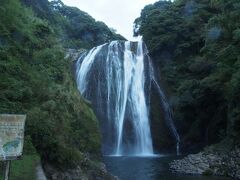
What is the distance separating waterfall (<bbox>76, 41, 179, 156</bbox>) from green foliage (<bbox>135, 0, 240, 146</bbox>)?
1612 millimetres

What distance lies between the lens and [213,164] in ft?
74.2

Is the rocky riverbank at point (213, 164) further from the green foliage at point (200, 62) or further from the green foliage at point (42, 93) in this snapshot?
the green foliage at point (42, 93)

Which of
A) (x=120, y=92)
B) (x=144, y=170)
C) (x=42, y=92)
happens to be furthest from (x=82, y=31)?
(x=42, y=92)

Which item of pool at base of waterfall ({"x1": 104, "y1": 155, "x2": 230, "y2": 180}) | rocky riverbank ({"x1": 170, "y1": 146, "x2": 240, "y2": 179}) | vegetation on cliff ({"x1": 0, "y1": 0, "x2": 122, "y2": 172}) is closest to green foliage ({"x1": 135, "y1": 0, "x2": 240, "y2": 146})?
rocky riverbank ({"x1": 170, "y1": 146, "x2": 240, "y2": 179})

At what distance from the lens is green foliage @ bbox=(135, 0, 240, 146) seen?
2391 centimetres

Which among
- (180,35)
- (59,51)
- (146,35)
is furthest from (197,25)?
(59,51)

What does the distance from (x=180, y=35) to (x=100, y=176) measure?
2667 cm

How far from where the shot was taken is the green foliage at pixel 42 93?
13805 mm

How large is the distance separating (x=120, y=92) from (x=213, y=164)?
1586cm

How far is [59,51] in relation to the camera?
21.3 meters

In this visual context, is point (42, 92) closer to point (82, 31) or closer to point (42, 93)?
point (42, 93)

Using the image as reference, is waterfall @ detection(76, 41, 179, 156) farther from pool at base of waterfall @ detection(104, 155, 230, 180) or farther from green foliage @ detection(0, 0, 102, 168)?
green foliage @ detection(0, 0, 102, 168)

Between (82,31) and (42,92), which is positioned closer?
(42,92)

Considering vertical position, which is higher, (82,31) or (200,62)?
(82,31)
